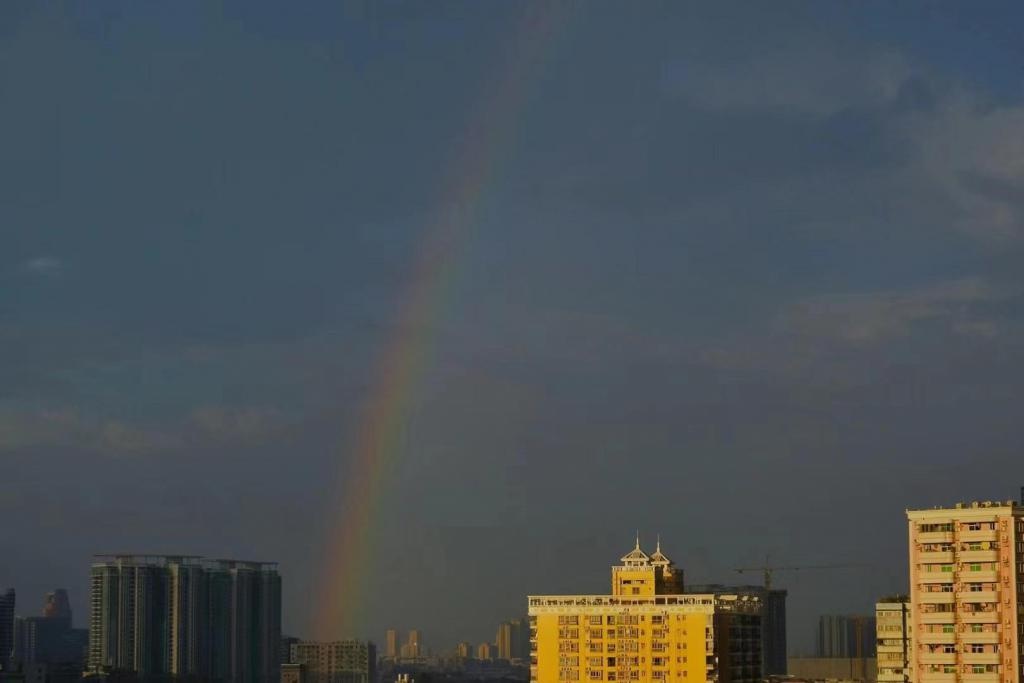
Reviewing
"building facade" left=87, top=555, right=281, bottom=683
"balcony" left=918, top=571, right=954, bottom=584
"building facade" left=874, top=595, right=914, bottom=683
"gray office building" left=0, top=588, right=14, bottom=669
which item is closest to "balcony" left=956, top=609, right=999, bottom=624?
"balcony" left=918, top=571, right=954, bottom=584

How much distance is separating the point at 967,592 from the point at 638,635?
57.2ft

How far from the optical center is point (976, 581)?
46000 millimetres

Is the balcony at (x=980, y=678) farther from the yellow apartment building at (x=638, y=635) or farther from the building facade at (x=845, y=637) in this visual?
the building facade at (x=845, y=637)

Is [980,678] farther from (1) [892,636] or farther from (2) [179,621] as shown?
(2) [179,621]

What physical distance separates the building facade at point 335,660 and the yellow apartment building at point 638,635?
3343 inches

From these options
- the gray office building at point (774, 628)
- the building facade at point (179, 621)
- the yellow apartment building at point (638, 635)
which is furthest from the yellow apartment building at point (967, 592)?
the building facade at point (179, 621)

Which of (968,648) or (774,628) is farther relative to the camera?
(774,628)

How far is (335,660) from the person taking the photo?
147000 millimetres

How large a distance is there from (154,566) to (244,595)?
798cm

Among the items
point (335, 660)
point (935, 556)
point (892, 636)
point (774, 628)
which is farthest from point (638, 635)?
point (335, 660)

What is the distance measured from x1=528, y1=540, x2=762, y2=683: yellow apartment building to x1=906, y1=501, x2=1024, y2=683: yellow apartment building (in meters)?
14.1

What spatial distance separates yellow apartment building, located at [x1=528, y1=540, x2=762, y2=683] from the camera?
60.2 meters

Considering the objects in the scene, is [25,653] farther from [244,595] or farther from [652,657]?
[652,657]

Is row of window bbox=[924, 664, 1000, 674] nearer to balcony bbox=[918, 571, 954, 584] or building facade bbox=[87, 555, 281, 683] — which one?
balcony bbox=[918, 571, 954, 584]
